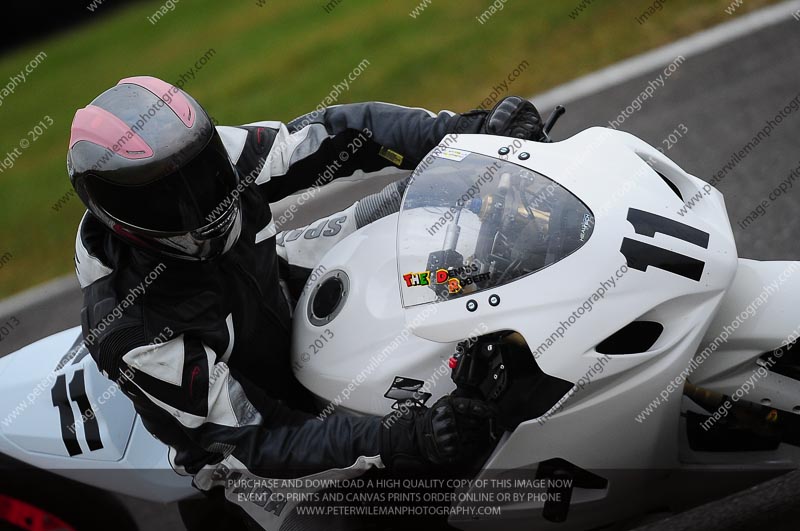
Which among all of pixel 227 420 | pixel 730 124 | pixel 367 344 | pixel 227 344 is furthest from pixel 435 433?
pixel 730 124

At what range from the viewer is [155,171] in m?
2.33

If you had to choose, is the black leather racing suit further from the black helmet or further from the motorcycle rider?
the black helmet

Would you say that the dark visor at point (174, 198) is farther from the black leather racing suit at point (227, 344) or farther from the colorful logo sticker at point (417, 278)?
the colorful logo sticker at point (417, 278)

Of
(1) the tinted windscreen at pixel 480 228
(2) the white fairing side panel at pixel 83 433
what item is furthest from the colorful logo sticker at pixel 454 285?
(2) the white fairing side panel at pixel 83 433

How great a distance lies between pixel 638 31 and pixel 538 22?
0.87 meters

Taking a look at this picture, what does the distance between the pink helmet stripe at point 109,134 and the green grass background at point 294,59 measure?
12.8 feet

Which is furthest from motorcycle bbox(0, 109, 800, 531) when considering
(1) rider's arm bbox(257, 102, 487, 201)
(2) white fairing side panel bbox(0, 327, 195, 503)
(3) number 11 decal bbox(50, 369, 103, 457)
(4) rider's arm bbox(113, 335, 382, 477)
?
(3) number 11 decal bbox(50, 369, 103, 457)

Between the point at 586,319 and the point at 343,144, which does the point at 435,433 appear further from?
the point at 343,144

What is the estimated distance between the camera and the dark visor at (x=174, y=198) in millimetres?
2346

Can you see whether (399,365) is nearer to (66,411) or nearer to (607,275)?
(607,275)

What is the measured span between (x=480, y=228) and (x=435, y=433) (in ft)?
1.73

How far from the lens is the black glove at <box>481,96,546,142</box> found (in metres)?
2.47

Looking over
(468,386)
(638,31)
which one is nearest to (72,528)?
(468,386)

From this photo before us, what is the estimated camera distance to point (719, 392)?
224 centimetres
